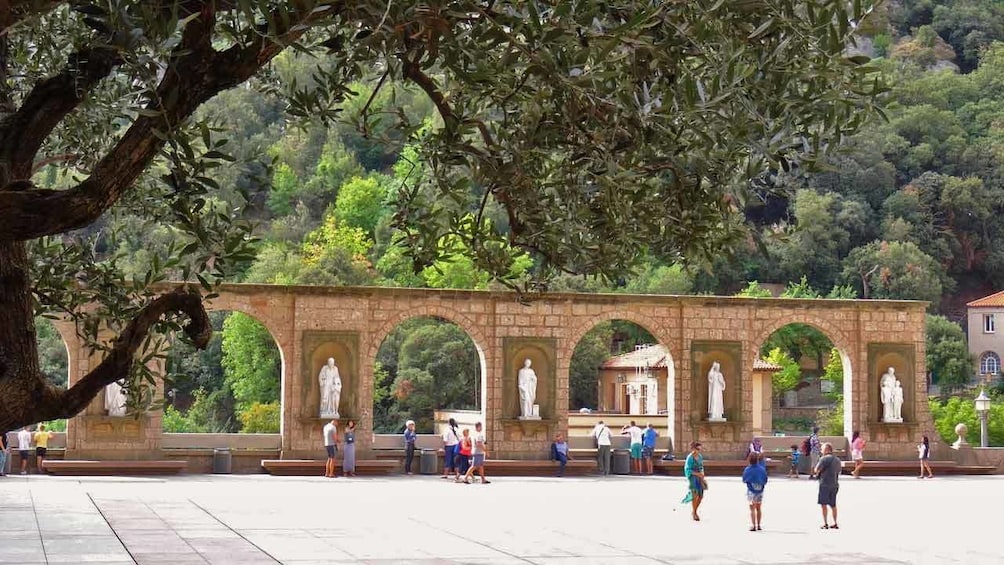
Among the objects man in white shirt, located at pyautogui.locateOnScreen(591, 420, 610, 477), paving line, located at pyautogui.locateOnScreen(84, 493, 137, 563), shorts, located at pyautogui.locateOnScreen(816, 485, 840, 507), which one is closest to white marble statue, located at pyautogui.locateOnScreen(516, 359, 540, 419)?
man in white shirt, located at pyautogui.locateOnScreen(591, 420, 610, 477)

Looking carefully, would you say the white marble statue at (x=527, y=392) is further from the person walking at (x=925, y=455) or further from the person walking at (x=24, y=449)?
the person walking at (x=24, y=449)

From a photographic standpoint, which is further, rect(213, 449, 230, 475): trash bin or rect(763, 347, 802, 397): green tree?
rect(763, 347, 802, 397): green tree

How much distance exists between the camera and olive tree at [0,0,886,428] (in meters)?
6.90

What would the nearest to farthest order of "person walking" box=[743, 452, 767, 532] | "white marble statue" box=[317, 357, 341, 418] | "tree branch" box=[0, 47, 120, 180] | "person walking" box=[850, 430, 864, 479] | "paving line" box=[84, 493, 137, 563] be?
"tree branch" box=[0, 47, 120, 180]
"paving line" box=[84, 493, 137, 563]
"person walking" box=[743, 452, 767, 532]
"white marble statue" box=[317, 357, 341, 418]
"person walking" box=[850, 430, 864, 479]

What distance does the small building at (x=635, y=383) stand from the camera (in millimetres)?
59969

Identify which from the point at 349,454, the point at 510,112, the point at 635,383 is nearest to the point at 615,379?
the point at 635,383

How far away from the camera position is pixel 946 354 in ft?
260

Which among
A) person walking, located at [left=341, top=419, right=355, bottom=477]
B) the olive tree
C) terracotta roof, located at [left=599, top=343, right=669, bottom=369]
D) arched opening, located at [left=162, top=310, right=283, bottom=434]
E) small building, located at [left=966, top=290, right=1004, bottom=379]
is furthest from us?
small building, located at [left=966, top=290, right=1004, bottom=379]

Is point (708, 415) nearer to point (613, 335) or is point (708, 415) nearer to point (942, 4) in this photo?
point (613, 335)

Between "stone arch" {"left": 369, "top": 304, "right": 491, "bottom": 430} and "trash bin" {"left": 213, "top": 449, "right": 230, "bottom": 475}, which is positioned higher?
"stone arch" {"left": 369, "top": 304, "right": 491, "bottom": 430}

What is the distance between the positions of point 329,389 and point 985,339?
62.1 meters

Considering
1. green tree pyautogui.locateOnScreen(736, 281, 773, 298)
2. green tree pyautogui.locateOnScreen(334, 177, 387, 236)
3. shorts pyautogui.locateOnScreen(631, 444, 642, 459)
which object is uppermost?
green tree pyautogui.locateOnScreen(334, 177, 387, 236)

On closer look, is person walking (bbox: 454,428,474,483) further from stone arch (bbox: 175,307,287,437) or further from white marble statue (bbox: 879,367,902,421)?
white marble statue (bbox: 879,367,902,421)

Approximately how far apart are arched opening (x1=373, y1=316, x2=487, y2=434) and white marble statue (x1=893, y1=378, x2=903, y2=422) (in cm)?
3035
